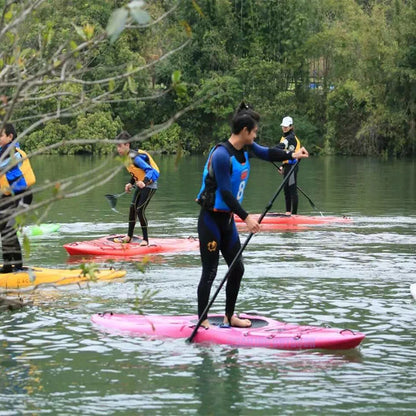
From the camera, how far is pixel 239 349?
822 cm

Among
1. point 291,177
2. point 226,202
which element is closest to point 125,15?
point 226,202

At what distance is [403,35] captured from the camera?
4956 centimetres

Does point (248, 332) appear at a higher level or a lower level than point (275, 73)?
lower

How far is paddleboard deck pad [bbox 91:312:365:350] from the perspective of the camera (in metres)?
8.13

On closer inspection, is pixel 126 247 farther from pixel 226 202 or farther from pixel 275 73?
pixel 275 73

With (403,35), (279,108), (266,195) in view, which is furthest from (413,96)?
(266,195)

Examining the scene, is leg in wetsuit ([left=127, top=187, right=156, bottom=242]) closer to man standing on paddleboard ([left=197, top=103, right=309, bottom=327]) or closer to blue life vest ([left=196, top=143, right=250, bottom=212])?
man standing on paddleboard ([left=197, top=103, right=309, bottom=327])

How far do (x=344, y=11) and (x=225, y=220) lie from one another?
5520cm

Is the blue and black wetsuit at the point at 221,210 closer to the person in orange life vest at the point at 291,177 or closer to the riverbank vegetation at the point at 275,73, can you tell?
the person in orange life vest at the point at 291,177

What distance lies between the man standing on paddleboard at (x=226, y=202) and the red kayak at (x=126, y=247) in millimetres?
5064

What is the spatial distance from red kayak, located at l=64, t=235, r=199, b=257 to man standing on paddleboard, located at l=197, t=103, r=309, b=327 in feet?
16.6

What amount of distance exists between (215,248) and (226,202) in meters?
0.50

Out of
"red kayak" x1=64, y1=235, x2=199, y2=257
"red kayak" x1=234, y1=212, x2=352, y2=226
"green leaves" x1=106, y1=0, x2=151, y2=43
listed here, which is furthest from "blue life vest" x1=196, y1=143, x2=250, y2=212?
"red kayak" x1=234, y1=212, x2=352, y2=226

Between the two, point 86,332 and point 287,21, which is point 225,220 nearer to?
point 86,332
